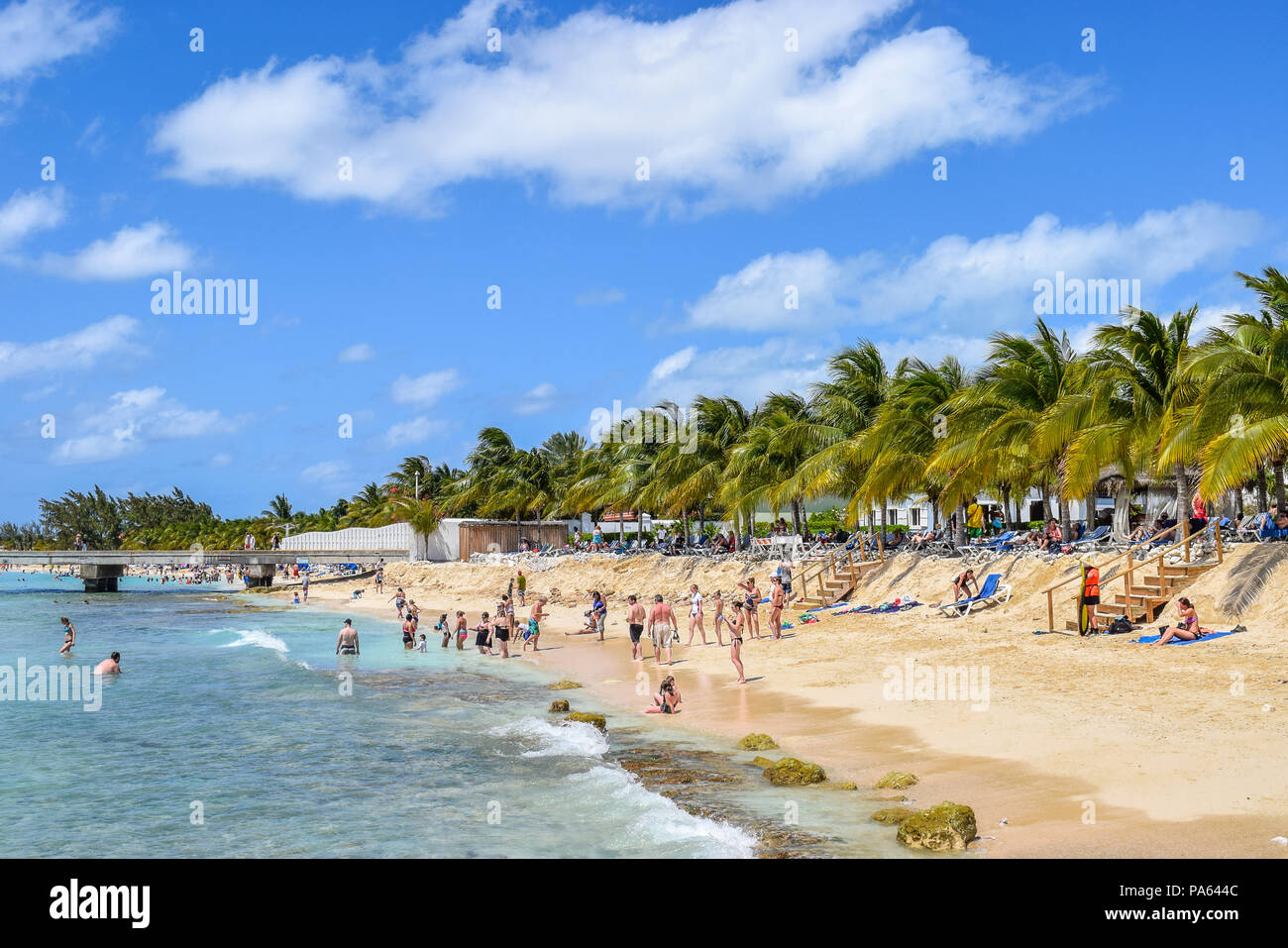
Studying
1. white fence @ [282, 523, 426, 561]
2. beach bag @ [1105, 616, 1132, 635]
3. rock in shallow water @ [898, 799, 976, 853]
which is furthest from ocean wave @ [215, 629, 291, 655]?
white fence @ [282, 523, 426, 561]

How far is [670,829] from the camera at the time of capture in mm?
9914

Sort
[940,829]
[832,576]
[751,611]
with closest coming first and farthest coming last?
[940,829] → [751,611] → [832,576]

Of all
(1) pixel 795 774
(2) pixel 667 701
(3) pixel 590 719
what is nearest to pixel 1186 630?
(1) pixel 795 774

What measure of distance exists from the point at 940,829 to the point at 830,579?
72.9 ft

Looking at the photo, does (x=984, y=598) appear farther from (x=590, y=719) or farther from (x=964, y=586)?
(x=590, y=719)

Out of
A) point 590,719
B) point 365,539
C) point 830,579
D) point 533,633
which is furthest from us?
point 365,539

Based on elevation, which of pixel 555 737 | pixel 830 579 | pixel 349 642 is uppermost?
pixel 830 579

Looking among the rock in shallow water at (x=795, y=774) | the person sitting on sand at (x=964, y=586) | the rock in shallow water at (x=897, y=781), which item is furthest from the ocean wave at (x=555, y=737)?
the person sitting on sand at (x=964, y=586)

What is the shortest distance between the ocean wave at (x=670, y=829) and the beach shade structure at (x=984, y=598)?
45.4 feet

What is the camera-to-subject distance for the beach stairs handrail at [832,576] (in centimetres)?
2927

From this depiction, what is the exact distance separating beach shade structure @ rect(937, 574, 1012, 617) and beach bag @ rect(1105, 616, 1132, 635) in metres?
4.88

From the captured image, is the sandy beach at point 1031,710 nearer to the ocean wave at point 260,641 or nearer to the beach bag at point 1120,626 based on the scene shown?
the beach bag at point 1120,626
